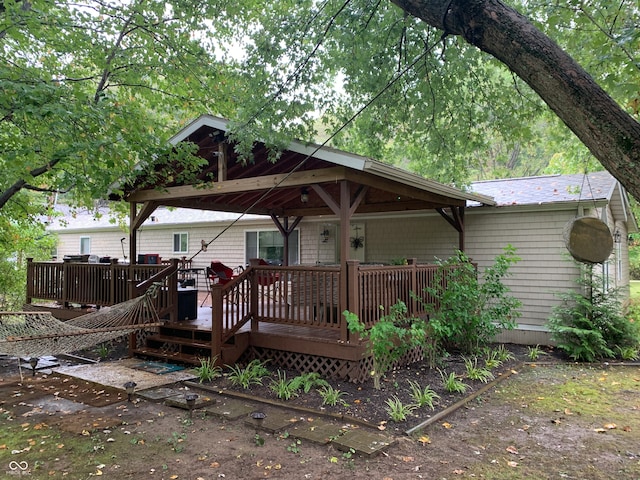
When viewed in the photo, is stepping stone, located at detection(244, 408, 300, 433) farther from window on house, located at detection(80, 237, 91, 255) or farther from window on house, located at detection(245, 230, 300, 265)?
window on house, located at detection(80, 237, 91, 255)

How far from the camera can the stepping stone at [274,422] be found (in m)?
4.32

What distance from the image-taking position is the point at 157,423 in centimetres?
452

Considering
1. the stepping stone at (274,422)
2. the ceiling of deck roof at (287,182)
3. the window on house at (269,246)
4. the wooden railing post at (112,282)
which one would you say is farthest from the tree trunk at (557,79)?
the window on house at (269,246)

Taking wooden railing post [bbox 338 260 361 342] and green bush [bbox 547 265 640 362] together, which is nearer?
wooden railing post [bbox 338 260 361 342]

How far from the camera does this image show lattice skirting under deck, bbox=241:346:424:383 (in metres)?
5.82

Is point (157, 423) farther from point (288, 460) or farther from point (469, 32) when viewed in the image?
point (469, 32)

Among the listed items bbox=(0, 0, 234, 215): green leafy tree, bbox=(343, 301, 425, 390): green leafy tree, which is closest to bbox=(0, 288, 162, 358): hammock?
bbox=(0, 0, 234, 215): green leafy tree

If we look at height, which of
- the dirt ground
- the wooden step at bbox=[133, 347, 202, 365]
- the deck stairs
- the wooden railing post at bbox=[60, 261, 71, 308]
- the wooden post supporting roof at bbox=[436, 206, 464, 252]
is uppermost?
the wooden post supporting roof at bbox=[436, 206, 464, 252]

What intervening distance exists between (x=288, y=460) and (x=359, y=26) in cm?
534

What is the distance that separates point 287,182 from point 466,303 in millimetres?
3273

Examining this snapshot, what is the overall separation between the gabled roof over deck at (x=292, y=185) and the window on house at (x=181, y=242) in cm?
578

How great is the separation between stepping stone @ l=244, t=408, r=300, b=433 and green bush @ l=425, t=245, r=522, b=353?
2.67 metres

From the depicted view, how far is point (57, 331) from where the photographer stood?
5.17 meters

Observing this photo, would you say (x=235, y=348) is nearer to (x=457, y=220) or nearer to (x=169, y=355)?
(x=169, y=355)
